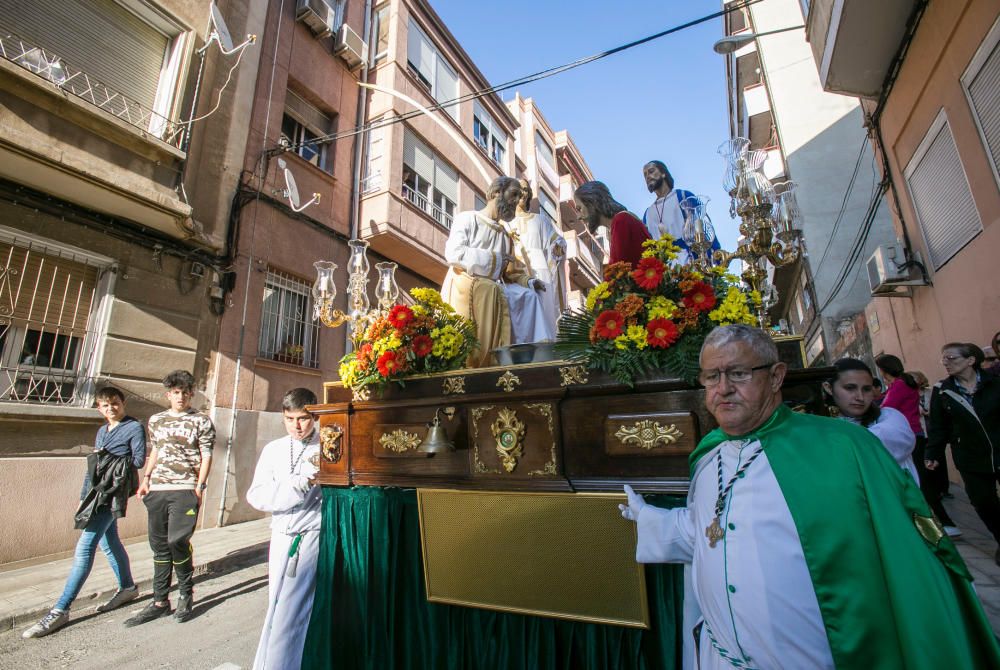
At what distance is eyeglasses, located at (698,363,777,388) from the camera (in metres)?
1.41

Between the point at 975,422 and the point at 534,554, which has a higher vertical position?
the point at 975,422

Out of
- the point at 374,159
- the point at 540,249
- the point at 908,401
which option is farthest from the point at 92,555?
the point at 374,159

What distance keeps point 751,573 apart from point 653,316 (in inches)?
35.9

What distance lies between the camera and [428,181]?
11508 mm

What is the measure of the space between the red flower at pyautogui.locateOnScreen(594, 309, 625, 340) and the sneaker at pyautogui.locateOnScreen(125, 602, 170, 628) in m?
4.30

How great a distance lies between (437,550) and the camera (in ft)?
7.19

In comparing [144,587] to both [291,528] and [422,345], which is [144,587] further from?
[422,345]

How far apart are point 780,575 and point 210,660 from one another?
11.4ft

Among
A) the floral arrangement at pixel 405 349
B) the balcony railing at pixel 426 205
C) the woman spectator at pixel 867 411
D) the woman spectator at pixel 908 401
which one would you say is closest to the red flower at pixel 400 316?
the floral arrangement at pixel 405 349

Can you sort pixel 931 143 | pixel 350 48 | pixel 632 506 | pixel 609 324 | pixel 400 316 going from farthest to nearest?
pixel 350 48 < pixel 931 143 < pixel 400 316 < pixel 609 324 < pixel 632 506

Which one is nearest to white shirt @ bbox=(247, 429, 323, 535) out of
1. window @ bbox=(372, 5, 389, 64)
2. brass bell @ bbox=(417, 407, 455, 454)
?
brass bell @ bbox=(417, 407, 455, 454)

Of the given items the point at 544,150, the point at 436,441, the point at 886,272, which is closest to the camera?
the point at 436,441

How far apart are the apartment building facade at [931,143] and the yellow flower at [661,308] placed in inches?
196

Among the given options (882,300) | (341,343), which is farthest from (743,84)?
(341,343)
